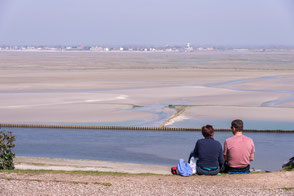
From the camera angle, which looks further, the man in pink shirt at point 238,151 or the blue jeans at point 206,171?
the blue jeans at point 206,171

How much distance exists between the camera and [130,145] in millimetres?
27438

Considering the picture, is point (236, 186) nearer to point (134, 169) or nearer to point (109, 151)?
point (134, 169)

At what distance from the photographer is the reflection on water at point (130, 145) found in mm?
23875

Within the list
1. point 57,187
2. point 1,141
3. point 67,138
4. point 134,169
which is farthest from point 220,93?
point 57,187

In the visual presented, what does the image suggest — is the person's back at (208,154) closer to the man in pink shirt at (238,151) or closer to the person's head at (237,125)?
the man in pink shirt at (238,151)

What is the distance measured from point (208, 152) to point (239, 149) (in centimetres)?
80

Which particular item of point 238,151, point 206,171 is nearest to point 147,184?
point 206,171

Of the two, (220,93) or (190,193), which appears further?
(220,93)

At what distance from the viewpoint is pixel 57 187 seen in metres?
12.3

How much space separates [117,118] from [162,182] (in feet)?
78.2

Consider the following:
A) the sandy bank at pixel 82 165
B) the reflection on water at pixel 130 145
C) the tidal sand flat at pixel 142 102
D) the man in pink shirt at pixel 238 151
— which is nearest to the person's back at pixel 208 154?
the man in pink shirt at pixel 238 151

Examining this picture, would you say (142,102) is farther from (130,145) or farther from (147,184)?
(147,184)

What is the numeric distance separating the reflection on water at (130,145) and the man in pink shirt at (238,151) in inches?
348

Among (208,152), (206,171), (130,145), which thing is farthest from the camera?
(130,145)
